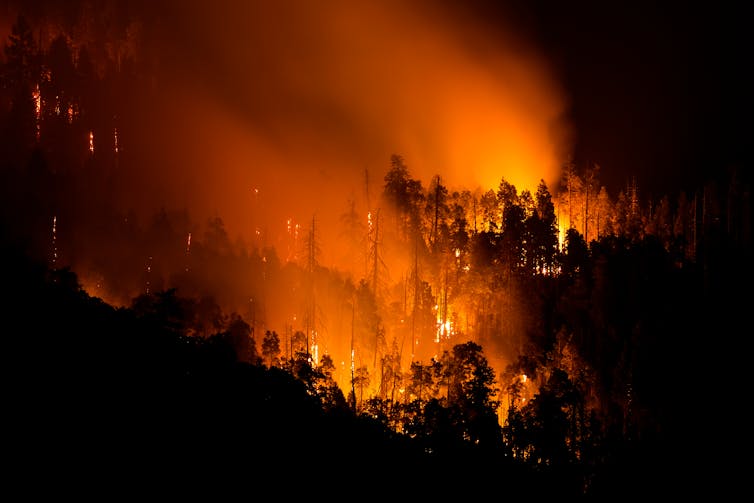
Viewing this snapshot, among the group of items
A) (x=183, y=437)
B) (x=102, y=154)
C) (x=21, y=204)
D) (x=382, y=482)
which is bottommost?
(x=382, y=482)

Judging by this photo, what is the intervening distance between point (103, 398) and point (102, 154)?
9408 cm

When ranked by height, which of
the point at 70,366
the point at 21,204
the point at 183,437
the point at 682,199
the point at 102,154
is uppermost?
the point at 102,154

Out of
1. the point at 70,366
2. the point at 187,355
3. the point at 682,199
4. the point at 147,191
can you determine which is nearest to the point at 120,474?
the point at 70,366

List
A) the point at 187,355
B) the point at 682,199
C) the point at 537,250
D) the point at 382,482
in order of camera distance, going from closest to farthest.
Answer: the point at 382,482 < the point at 187,355 < the point at 537,250 < the point at 682,199

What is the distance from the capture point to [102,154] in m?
102

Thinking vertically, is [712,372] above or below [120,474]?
above

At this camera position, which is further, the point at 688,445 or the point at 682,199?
the point at 682,199

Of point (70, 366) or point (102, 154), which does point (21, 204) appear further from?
point (70, 366)

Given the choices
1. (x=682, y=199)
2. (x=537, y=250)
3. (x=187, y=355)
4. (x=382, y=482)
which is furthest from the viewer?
(x=682, y=199)

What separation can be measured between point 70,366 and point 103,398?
114 inches

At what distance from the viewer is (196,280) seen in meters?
72.4

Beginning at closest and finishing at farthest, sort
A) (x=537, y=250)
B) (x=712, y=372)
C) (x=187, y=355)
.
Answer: (x=187, y=355) → (x=712, y=372) → (x=537, y=250)

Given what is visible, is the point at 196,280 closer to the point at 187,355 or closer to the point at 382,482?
the point at 187,355

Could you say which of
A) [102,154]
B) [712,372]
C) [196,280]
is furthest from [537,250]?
[102,154]
